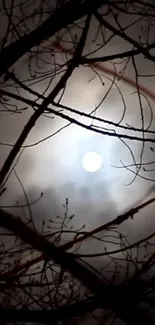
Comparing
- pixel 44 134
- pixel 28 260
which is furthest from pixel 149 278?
pixel 44 134

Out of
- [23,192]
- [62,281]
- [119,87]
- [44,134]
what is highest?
→ [119,87]

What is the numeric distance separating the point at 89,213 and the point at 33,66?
33cm

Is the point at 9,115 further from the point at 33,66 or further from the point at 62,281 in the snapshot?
the point at 62,281

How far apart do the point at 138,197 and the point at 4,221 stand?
29cm

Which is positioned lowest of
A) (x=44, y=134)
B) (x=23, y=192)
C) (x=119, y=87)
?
(x=23, y=192)

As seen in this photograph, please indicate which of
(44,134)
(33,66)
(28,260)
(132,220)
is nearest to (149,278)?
(132,220)

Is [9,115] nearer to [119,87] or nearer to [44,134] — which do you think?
[44,134]

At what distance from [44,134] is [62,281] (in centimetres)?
30

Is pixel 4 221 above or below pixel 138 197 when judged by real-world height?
below

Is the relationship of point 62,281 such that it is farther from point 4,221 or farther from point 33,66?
point 33,66

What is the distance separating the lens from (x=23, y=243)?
1.08 metres

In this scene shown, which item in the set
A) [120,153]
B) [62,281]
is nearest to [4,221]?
[62,281]

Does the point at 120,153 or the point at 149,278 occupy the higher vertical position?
the point at 120,153

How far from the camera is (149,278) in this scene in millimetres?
1100
